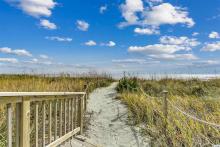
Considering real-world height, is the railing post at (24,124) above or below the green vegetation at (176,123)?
above

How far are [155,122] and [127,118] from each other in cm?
116

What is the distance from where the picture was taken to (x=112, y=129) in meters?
7.61

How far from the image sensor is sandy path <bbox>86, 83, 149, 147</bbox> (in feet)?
21.4

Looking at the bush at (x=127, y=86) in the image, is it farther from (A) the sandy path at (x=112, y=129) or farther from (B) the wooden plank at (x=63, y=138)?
(B) the wooden plank at (x=63, y=138)

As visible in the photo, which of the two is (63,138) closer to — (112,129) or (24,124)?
(24,124)

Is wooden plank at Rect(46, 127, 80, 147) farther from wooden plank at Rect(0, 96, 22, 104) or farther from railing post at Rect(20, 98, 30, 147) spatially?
wooden plank at Rect(0, 96, 22, 104)

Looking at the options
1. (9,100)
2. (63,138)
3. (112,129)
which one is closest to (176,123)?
(112,129)

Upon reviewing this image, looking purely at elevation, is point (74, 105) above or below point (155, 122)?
above

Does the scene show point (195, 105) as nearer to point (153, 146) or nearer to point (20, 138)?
point (153, 146)

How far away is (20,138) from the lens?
11.4 ft

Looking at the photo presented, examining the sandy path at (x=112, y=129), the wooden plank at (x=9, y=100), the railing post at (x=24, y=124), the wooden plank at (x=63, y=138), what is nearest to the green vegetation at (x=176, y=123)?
the sandy path at (x=112, y=129)

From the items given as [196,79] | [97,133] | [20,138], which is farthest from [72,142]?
[196,79]

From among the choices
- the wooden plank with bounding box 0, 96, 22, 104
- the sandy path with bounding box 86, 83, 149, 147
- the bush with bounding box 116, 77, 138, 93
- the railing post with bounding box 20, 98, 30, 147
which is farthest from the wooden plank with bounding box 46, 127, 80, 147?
the bush with bounding box 116, 77, 138, 93

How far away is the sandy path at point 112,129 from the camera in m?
6.53
